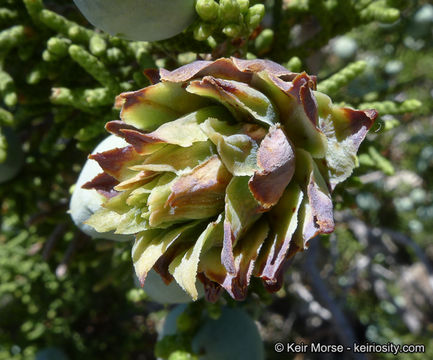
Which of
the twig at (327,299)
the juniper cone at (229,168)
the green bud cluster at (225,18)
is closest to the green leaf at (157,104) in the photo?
the juniper cone at (229,168)

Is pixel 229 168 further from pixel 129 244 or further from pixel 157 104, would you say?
pixel 129 244

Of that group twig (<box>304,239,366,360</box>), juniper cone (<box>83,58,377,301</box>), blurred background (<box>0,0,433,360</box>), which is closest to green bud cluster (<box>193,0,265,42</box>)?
blurred background (<box>0,0,433,360</box>)

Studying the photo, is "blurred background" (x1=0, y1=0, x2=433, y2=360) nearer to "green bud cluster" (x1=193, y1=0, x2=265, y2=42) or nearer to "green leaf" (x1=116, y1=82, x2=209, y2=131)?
"green bud cluster" (x1=193, y1=0, x2=265, y2=42)

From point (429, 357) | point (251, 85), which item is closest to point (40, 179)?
point (251, 85)

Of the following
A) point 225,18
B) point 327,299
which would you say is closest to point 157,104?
point 225,18

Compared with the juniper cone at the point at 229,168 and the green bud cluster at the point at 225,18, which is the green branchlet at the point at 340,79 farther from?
the juniper cone at the point at 229,168

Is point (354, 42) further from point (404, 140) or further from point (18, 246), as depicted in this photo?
point (18, 246)
